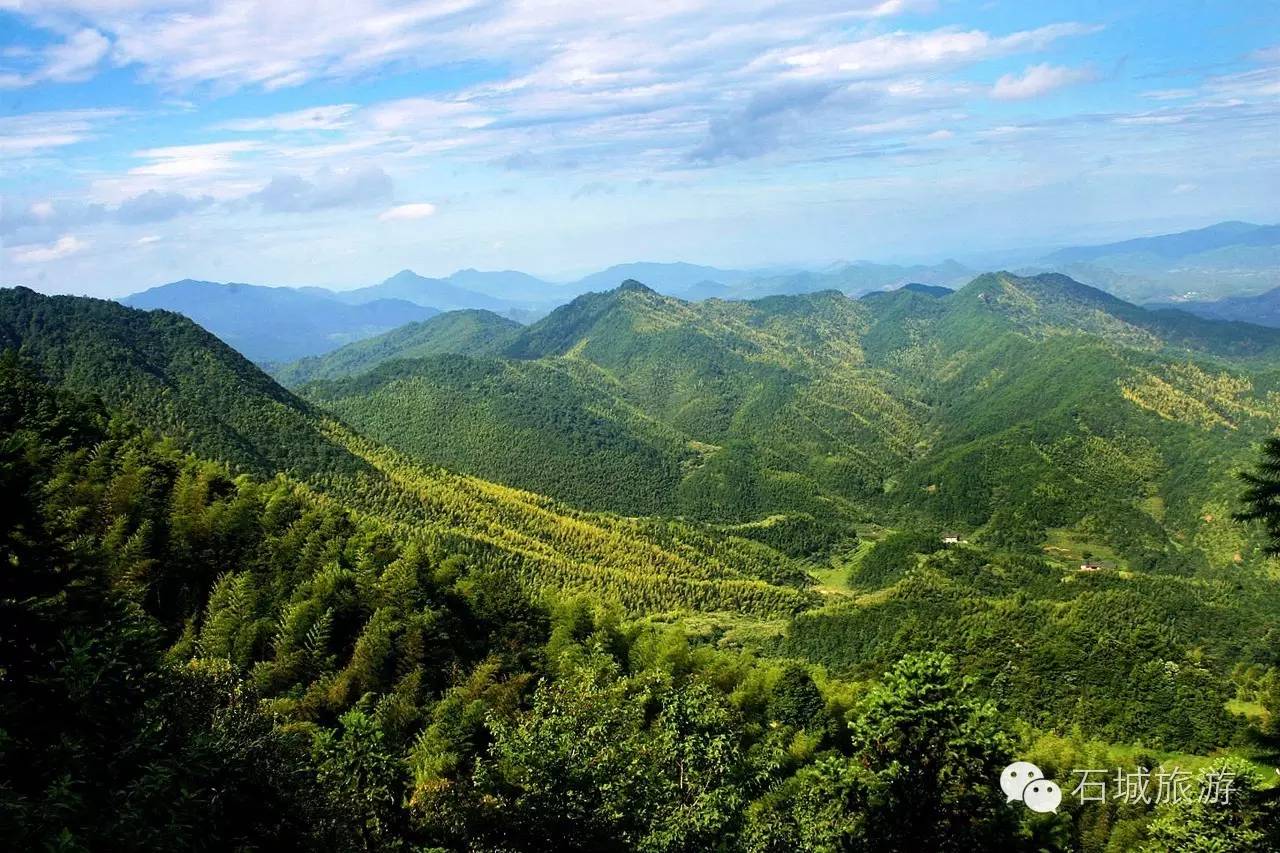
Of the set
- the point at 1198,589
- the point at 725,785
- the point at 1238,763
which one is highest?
the point at 725,785

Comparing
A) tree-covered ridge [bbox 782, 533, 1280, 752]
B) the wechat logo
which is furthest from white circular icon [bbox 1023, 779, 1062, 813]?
tree-covered ridge [bbox 782, 533, 1280, 752]

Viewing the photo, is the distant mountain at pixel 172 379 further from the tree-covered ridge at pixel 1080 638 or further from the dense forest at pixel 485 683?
the tree-covered ridge at pixel 1080 638

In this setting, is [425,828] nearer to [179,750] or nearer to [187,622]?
[179,750]

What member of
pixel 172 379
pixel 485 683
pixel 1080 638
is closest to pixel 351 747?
pixel 485 683

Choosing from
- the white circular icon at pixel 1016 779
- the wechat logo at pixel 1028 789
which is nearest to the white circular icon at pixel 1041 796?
the wechat logo at pixel 1028 789

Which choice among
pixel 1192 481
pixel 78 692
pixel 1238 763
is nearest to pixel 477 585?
pixel 78 692

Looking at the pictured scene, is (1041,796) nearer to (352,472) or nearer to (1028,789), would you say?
(1028,789)
